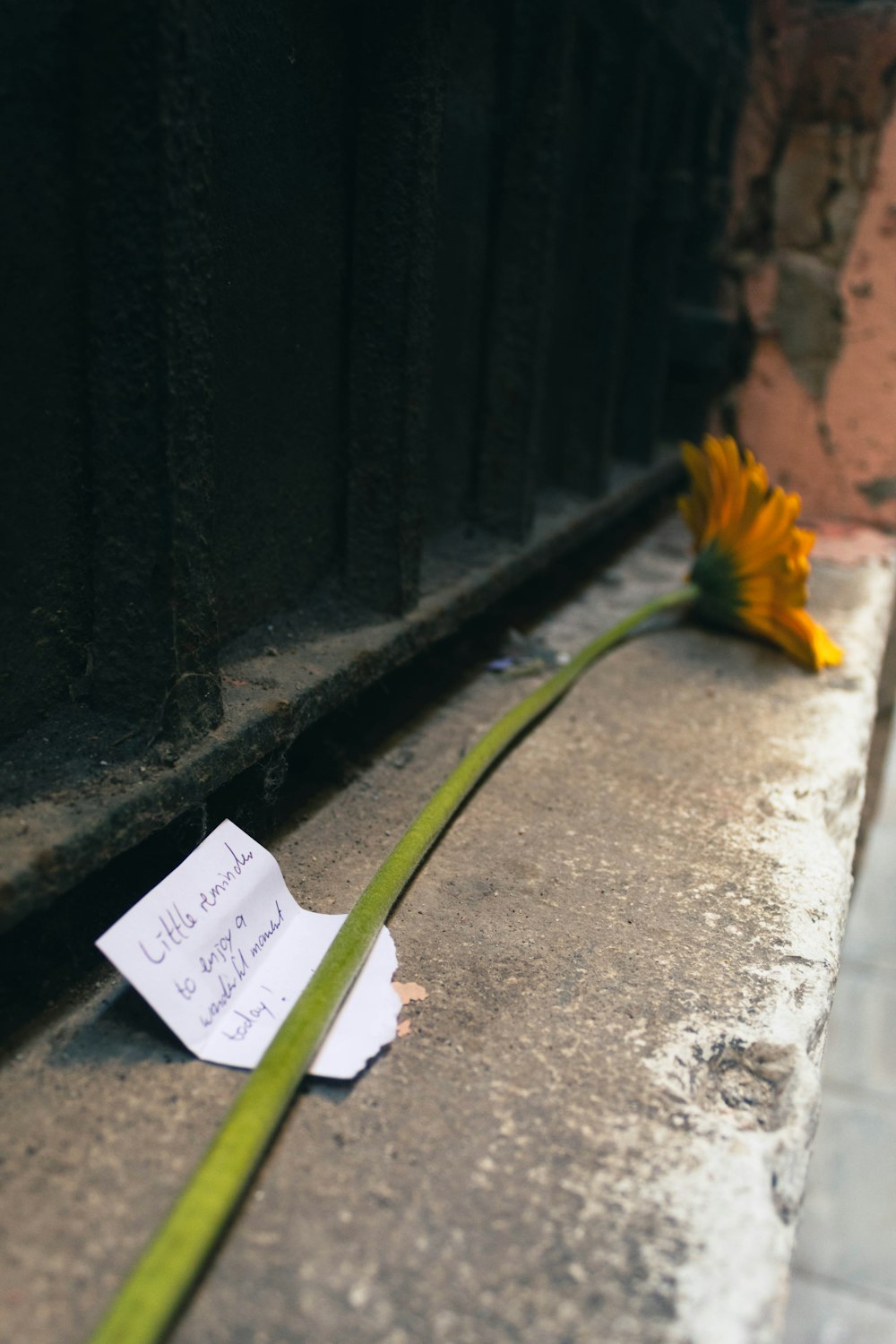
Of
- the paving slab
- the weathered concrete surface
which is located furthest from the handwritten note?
the paving slab

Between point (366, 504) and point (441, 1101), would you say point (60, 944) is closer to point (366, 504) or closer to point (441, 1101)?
point (441, 1101)

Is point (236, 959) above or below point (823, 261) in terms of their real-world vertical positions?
below

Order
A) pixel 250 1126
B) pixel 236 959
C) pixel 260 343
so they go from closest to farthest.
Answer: pixel 250 1126
pixel 236 959
pixel 260 343

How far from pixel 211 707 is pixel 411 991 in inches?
12.1

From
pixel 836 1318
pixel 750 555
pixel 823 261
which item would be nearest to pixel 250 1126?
pixel 750 555

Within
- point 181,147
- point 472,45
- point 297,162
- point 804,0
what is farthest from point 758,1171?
point 804,0

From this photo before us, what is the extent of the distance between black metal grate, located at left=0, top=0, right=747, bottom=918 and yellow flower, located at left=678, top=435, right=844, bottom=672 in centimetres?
25

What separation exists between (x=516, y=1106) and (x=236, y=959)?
0.85 ft

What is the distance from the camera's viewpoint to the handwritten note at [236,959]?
2.55 feet

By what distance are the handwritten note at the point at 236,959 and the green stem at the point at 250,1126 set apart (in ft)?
0.09

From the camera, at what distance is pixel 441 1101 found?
0.75 metres

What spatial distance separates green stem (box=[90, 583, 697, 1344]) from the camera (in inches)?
22.1

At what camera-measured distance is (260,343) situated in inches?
42.5

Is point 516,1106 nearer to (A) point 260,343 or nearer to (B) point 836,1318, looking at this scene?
(A) point 260,343
